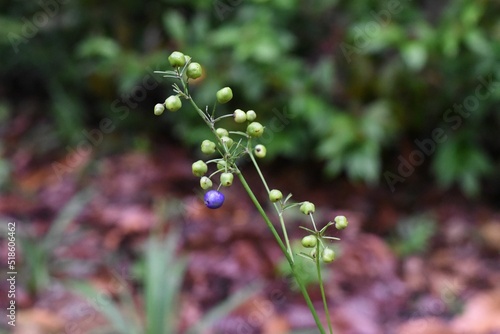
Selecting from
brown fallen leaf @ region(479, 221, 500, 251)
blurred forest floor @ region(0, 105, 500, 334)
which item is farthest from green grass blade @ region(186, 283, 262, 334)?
brown fallen leaf @ region(479, 221, 500, 251)

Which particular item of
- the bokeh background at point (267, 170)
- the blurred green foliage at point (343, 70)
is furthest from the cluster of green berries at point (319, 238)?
the blurred green foliage at point (343, 70)

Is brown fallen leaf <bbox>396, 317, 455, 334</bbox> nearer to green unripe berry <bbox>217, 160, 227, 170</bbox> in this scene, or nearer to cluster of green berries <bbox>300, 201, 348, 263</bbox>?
cluster of green berries <bbox>300, 201, 348, 263</bbox>

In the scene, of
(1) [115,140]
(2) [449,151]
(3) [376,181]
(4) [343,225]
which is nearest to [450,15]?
(2) [449,151]

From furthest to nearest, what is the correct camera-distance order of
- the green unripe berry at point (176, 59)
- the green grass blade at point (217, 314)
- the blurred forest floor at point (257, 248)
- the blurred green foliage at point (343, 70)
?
1. the blurred green foliage at point (343, 70)
2. the blurred forest floor at point (257, 248)
3. the green grass blade at point (217, 314)
4. the green unripe berry at point (176, 59)

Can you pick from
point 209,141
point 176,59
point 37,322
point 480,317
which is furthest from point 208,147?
point 480,317

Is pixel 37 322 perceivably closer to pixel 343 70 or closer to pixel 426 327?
pixel 426 327

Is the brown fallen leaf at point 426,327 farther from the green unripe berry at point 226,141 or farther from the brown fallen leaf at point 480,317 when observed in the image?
the green unripe berry at point 226,141

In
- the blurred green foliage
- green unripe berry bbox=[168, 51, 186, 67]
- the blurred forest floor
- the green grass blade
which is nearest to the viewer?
green unripe berry bbox=[168, 51, 186, 67]

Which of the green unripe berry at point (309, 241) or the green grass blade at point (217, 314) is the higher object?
the green grass blade at point (217, 314)

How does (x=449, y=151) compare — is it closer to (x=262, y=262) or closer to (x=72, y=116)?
(x=262, y=262)
